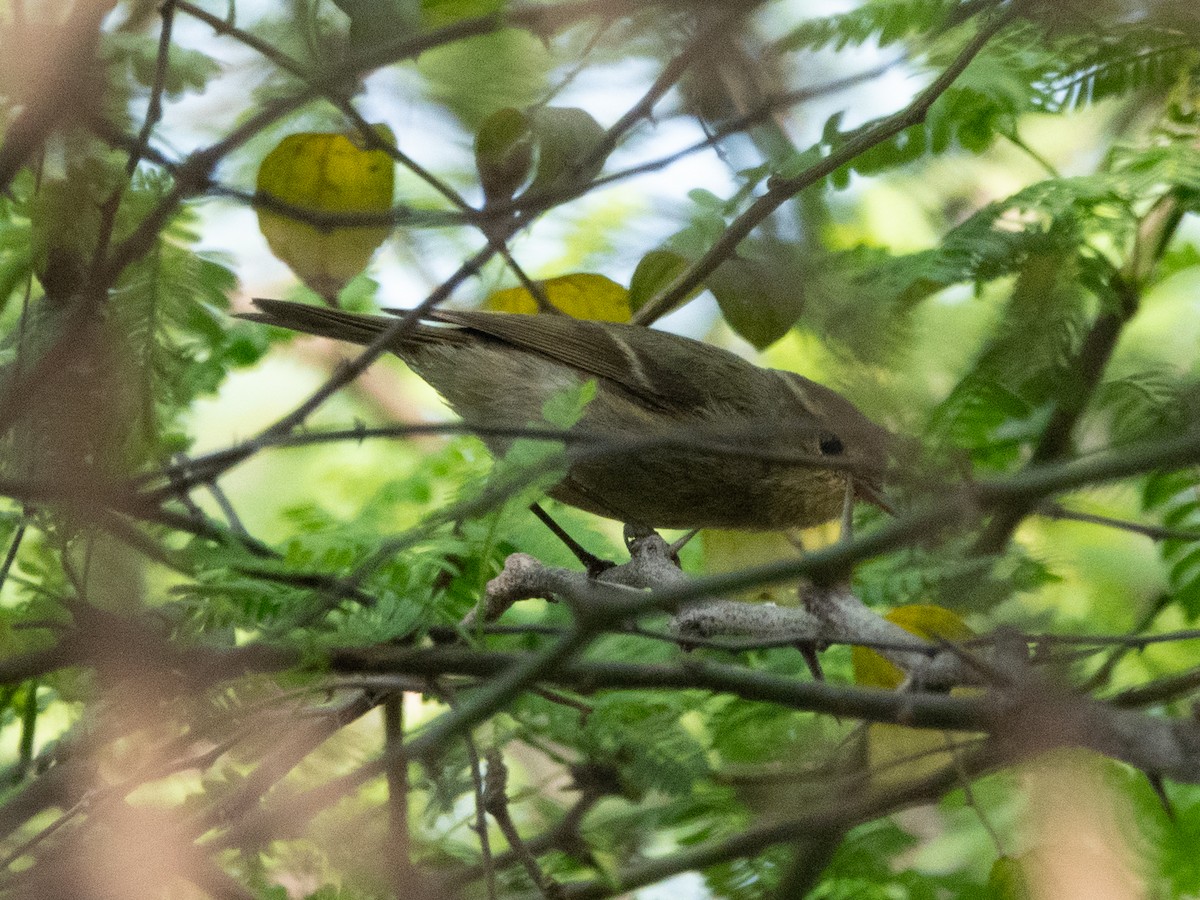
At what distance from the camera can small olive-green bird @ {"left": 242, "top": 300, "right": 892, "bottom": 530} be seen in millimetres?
3258

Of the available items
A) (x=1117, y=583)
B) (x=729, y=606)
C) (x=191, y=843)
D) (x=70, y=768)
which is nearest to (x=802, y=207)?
(x=729, y=606)

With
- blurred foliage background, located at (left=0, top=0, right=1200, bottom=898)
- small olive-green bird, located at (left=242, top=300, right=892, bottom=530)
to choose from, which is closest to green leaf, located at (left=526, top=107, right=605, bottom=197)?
blurred foliage background, located at (left=0, top=0, right=1200, bottom=898)

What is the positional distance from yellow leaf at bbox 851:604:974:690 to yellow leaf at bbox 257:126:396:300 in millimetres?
1133

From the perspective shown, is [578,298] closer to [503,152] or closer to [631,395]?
[631,395]

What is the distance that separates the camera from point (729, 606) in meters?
1.93

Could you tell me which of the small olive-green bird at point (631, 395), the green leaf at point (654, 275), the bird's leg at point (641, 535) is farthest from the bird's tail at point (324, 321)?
the bird's leg at point (641, 535)

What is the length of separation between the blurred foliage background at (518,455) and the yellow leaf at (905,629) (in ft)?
0.08

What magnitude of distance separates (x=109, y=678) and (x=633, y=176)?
1.05 meters

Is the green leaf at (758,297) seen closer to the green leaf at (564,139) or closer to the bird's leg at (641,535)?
the green leaf at (564,139)

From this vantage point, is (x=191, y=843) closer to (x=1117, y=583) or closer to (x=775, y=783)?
(x=775, y=783)

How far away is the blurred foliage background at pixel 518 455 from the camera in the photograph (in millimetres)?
1332

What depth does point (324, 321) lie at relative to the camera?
3.26 m

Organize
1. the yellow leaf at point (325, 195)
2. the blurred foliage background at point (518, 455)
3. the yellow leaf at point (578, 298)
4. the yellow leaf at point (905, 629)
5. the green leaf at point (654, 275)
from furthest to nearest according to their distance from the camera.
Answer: the yellow leaf at point (578, 298), the green leaf at point (654, 275), the yellow leaf at point (325, 195), the yellow leaf at point (905, 629), the blurred foliage background at point (518, 455)

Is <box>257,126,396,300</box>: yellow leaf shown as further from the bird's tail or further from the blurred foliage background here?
the bird's tail
